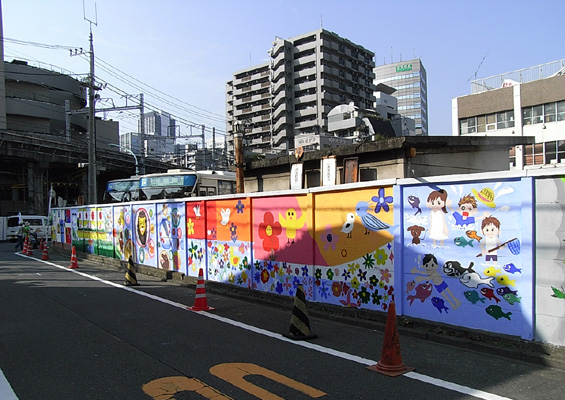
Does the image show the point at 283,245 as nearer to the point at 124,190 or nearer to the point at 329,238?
the point at 329,238

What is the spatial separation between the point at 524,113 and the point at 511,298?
35.4m

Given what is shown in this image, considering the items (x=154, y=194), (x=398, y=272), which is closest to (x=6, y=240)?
(x=154, y=194)

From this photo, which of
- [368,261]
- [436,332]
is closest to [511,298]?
[436,332]

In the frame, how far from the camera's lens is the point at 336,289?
8.66 metres

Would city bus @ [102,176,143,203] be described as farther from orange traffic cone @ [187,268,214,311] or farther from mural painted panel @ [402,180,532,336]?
mural painted panel @ [402,180,532,336]

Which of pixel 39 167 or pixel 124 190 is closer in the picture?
pixel 124 190

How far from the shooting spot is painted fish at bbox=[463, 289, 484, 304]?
642cm

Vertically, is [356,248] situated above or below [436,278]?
above

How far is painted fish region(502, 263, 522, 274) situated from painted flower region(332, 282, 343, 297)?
3.21m

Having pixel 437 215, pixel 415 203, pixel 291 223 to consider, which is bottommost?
pixel 291 223

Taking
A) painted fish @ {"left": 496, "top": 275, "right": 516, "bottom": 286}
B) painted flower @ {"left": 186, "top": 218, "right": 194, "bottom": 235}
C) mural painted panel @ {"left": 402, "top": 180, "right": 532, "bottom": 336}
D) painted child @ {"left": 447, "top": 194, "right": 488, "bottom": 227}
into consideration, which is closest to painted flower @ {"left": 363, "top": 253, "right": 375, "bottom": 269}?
mural painted panel @ {"left": 402, "top": 180, "right": 532, "bottom": 336}

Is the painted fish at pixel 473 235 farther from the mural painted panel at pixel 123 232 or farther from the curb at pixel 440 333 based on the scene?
the mural painted panel at pixel 123 232

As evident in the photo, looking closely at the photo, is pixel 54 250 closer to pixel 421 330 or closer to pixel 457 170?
pixel 457 170

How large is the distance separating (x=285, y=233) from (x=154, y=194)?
1510 cm
